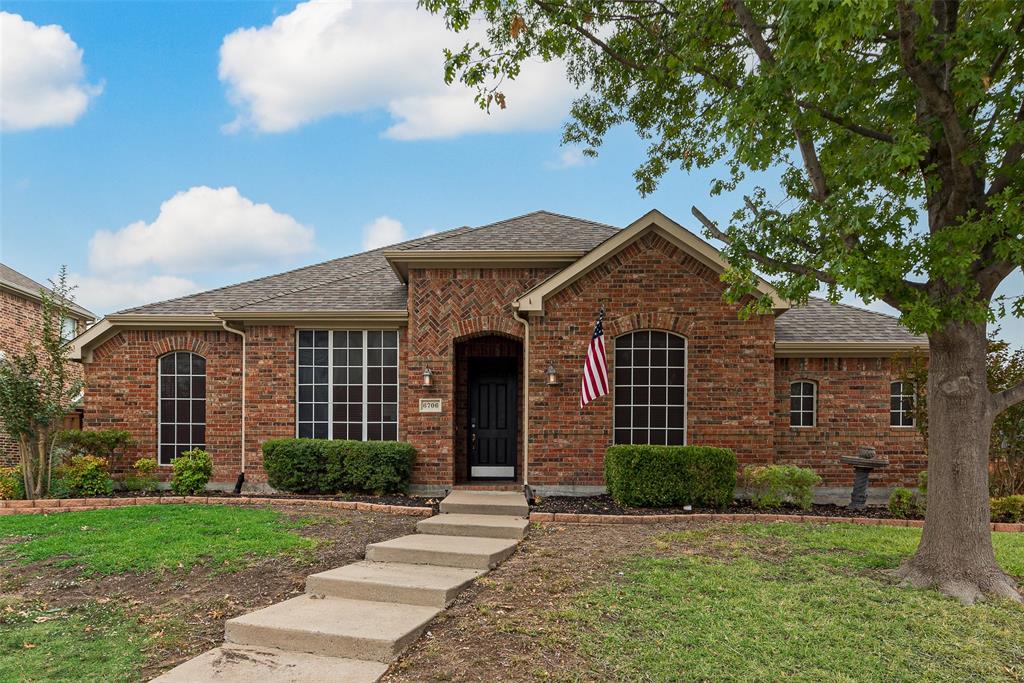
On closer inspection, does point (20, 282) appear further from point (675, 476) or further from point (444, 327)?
point (675, 476)

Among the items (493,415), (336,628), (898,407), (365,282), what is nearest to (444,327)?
(493,415)

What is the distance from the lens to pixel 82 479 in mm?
10758

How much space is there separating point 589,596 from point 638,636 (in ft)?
2.74

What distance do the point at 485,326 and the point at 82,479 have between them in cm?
765

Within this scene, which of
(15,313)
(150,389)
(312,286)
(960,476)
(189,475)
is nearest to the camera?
(960,476)

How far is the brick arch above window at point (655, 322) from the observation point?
10.5 m

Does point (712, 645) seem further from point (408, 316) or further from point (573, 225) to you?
point (573, 225)

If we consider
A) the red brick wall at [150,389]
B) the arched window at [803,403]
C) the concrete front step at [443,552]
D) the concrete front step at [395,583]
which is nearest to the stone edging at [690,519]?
the concrete front step at [443,552]

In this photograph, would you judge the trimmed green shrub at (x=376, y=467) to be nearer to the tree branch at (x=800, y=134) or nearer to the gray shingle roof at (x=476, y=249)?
the gray shingle roof at (x=476, y=249)

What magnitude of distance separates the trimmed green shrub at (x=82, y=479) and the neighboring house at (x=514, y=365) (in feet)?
4.33

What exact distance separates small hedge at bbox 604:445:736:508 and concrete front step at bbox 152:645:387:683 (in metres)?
5.70

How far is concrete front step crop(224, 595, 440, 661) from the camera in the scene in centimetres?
482

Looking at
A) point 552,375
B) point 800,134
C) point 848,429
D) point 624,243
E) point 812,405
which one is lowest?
point 848,429

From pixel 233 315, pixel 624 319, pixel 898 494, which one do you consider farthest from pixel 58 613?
pixel 898 494
